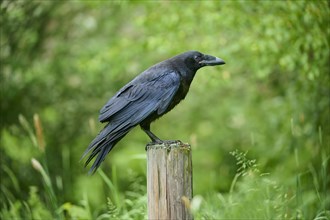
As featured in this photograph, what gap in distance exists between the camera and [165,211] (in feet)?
11.7

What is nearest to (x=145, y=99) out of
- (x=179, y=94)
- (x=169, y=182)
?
(x=179, y=94)

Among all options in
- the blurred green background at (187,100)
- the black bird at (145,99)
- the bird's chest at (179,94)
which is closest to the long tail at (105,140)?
the black bird at (145,99)

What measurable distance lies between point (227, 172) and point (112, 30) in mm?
2817

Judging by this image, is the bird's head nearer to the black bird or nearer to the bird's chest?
the black bird

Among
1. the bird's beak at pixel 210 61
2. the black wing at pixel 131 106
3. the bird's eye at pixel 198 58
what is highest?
the bird's eye at pixel 198 58

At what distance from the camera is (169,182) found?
357 cm

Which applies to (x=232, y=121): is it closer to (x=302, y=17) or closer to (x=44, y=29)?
(x=44, y=29)

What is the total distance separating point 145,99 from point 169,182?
3.76 feet

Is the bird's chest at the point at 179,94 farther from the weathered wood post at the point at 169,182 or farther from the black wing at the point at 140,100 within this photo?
the weathered wood post at the point at 169,182

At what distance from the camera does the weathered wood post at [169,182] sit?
356 cm

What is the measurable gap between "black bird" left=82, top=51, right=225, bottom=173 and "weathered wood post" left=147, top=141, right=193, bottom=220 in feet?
2.17

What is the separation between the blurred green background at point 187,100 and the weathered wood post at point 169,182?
4.19 ft

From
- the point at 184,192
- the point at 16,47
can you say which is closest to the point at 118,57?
the point at 16,47

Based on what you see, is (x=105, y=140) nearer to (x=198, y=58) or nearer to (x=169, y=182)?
(x=169, y=182)
